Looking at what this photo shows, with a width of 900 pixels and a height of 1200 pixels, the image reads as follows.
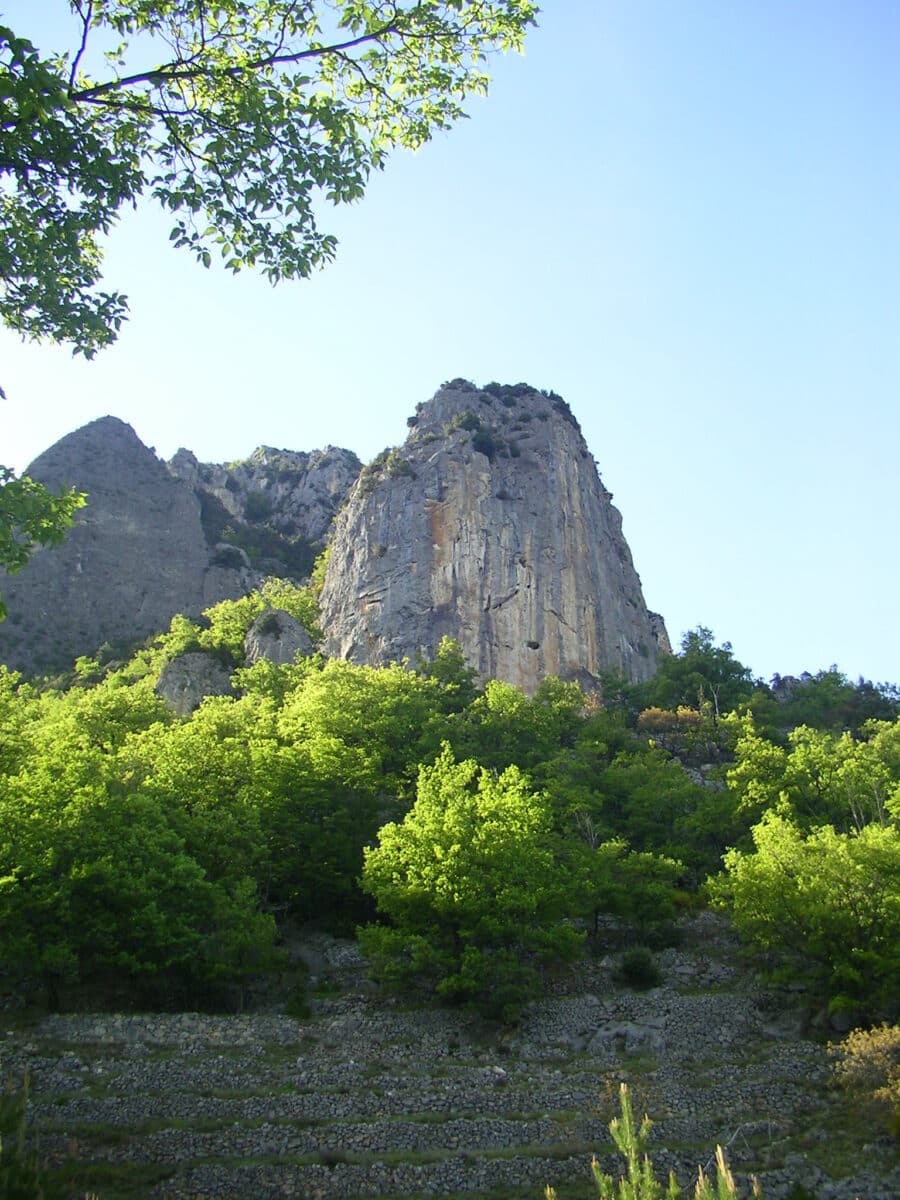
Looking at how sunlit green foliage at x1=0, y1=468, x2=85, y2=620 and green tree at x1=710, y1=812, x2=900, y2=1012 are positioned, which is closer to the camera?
sunlit green foliage at x1=0, y1=468, x2=85, y2=620

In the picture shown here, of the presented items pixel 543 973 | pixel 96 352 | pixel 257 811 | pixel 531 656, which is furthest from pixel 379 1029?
pixel 531 656

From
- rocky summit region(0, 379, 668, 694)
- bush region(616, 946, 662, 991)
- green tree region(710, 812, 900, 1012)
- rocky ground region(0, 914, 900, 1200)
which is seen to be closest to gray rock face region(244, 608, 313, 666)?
rocky summit region(0, 379, 668, 694)

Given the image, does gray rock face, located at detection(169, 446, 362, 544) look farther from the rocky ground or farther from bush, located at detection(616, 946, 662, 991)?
the rocky ground

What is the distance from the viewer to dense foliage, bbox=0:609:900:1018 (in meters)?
23.0

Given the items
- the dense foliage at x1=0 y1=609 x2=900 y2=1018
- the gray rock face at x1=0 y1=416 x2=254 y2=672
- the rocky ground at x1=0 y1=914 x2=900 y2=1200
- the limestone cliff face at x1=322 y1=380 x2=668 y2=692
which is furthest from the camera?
the gray rock face at x1=0 y1=416 x2=254 y2=672

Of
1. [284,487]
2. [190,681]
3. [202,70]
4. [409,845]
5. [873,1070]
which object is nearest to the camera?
[202,70]

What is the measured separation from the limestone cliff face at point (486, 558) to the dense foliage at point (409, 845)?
18.0 metres

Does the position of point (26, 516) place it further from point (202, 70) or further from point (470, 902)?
point (470, 902)

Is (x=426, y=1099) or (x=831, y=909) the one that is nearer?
(x=426, y=1099)

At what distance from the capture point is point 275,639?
203ft

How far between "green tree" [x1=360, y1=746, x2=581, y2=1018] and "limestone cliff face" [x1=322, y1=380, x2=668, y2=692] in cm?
3378

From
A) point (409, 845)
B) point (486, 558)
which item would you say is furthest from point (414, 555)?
point (409, 845)

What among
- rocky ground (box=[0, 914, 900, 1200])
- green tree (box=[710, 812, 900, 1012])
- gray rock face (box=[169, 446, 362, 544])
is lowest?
rocky ground (box=[0, 914, 900, 1200])

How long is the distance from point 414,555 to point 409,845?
41651 millimetres
